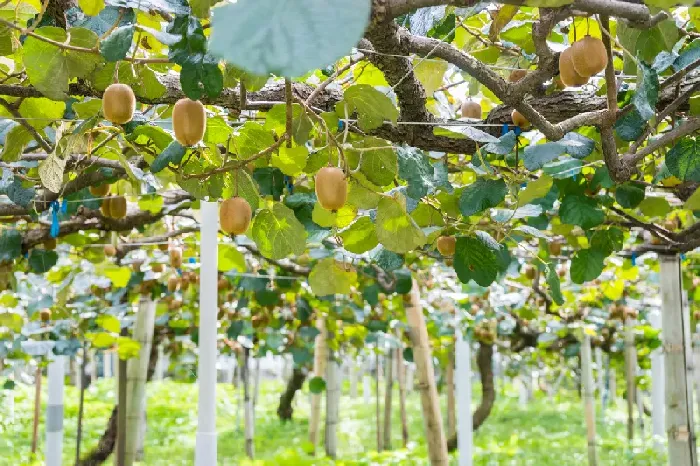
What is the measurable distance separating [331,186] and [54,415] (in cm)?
420

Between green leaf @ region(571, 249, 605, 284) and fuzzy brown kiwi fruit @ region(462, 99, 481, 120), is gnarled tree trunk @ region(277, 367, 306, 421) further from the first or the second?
fuzzy brown kiwi fruit @ region(462, 99, 481, 120)

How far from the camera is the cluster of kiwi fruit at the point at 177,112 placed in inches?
44.5

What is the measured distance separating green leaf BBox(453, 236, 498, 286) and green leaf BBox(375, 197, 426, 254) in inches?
14.4

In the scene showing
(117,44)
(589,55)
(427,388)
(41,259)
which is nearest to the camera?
(117,44)

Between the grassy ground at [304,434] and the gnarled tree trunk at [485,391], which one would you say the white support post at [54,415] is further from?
the gnarled tree trunk at [485,391]

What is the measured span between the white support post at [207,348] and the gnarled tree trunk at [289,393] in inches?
293

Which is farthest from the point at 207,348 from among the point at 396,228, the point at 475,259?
the point at 396,228

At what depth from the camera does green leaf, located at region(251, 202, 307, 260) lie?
1362 millimetres

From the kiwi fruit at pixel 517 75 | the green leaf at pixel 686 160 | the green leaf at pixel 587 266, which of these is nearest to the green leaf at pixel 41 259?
the green leaf at pixel 587 266

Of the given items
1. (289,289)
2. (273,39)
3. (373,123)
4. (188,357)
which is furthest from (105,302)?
(273,39)

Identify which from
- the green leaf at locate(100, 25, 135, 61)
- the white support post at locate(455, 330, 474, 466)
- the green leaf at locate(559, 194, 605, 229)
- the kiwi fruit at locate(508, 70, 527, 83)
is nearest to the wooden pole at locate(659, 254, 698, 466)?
the white support post at locate(455, 330, 474, 466)

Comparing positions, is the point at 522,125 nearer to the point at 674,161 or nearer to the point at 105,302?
the point at 674,161

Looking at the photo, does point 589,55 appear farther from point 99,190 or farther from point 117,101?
point 99,190

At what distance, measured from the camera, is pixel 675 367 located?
11.1 feet
